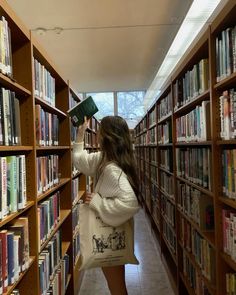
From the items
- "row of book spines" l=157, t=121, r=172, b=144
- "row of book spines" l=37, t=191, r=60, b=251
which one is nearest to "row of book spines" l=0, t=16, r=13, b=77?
"row of book spines" l=37, t=191, r=60, b=251

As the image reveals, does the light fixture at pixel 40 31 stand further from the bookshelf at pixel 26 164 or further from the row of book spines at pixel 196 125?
the row of book spines at pixel 196 125

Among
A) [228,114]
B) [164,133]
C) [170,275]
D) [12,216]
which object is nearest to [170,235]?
[170,275]

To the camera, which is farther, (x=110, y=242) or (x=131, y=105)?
(x=131, y=105)

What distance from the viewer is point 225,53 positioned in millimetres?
1528

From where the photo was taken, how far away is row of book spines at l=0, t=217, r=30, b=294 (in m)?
1.22

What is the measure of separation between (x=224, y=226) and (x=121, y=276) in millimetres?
795

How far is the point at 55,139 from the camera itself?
2.43m

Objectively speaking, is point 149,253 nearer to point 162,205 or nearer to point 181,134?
point 162,205

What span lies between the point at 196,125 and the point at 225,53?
0.70m

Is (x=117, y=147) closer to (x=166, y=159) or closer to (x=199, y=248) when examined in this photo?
(x=199, y=248)

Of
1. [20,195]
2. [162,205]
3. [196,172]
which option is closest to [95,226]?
[20,195]

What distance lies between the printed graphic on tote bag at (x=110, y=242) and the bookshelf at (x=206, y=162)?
0.53 m

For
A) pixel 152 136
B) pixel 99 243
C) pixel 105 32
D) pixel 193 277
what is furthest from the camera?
pixel 152 136

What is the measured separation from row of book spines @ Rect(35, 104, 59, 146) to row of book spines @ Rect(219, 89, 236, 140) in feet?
3.30
